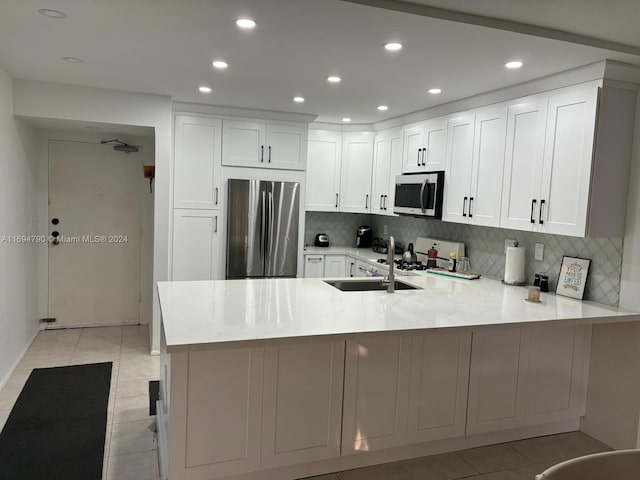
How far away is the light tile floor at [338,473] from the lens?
2650 mm

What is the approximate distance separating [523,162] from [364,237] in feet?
9.05

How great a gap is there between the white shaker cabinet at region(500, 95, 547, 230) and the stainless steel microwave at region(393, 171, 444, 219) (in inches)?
29.5

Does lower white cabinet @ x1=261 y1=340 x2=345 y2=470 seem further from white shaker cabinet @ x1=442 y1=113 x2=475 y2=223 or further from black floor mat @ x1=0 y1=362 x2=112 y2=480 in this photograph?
white shaker cabinet @ x1=442 y1=113 x2=475 y2=223

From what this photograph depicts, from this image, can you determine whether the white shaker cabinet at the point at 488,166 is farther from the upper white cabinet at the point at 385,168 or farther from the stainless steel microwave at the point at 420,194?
the upper white cabinet at the point at 385,168

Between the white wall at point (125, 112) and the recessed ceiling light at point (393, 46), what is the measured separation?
2434 mm

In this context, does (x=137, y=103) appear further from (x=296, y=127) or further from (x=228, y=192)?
(x=296, y=127)

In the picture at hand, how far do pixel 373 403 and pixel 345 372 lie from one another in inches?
10.1

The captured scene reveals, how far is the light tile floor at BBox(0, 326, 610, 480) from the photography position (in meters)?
2.65

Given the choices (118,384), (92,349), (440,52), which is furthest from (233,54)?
(92,349)

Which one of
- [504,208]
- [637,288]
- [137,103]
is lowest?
[637,288]

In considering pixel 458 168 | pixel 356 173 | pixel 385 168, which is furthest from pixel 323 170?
pixel 458 168

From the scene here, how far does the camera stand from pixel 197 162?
464cm

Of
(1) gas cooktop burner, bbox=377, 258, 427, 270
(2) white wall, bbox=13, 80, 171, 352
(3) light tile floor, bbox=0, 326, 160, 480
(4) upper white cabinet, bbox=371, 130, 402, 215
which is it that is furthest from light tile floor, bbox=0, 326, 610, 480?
(4) upper white cabinet, bbox=371, 130, 402, 215

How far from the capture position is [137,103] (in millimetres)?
4242
